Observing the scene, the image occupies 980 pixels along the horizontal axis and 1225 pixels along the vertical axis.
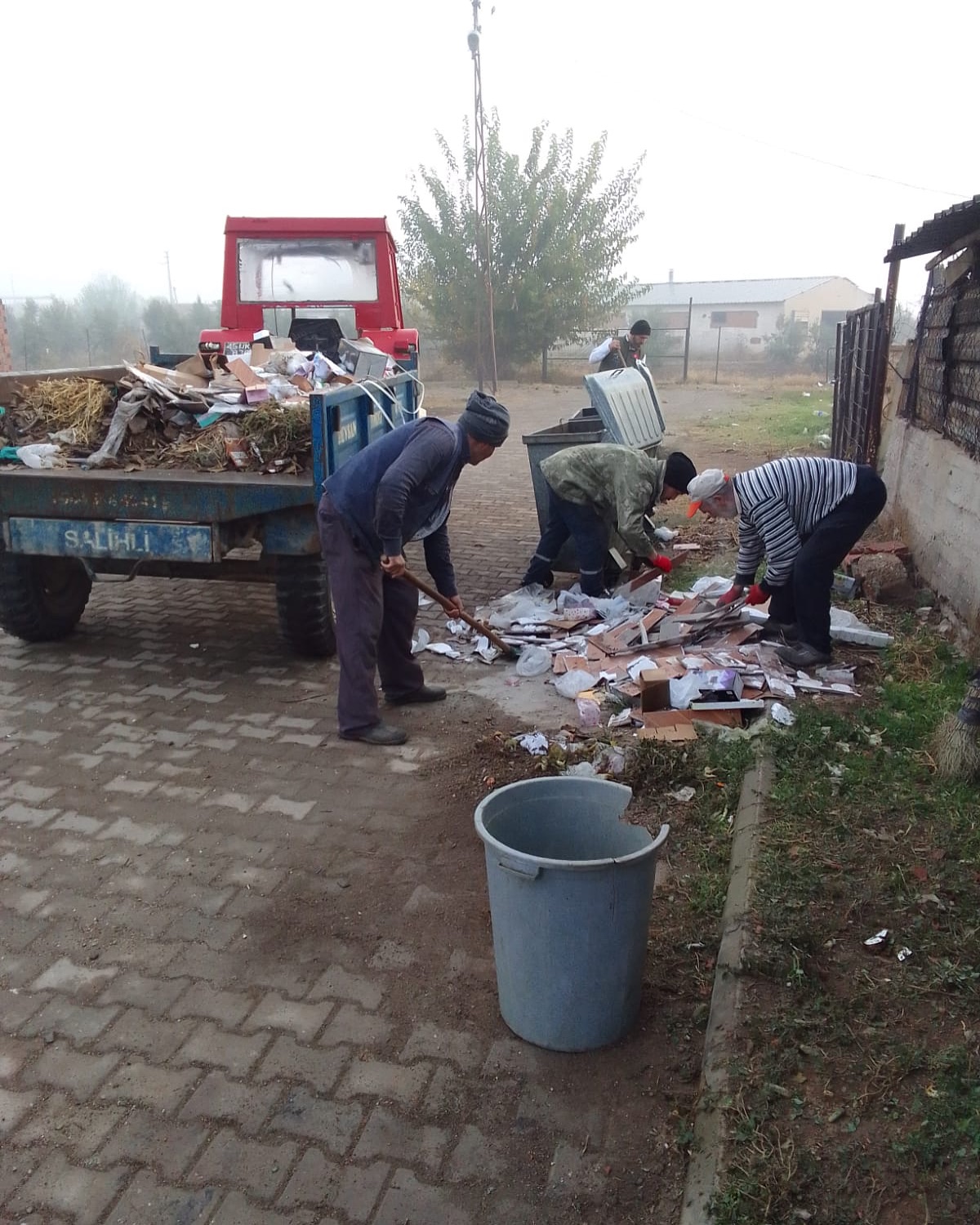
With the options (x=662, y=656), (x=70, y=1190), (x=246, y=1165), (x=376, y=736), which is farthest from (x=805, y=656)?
(x=70, y=1190)

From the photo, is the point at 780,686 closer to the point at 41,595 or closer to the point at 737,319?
the point at 41,595

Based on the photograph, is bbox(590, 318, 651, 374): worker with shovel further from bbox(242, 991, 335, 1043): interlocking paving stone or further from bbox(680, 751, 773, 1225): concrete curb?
bbox(242, 991, 335, 1043): interlocking paving stone

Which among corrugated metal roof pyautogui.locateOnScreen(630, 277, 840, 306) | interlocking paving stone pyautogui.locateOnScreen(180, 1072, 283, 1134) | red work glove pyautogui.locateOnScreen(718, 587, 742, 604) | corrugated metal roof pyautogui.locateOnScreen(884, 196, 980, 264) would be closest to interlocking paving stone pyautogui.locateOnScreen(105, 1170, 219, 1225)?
interlocking paving stone pyautogui.locateOnScreen(180, 1072, 283, 1134)

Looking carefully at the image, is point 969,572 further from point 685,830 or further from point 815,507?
point 685,830

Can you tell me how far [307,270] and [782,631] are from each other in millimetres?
4945

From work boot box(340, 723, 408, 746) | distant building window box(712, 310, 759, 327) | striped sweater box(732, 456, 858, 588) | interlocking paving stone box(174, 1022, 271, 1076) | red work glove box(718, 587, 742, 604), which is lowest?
interlocking paving stone box(174, 1022, 271, 1076)

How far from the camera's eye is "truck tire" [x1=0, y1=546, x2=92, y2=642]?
5266mm

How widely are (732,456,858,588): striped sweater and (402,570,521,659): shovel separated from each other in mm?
1503

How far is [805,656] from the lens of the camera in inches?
197

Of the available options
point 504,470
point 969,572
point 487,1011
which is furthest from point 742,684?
point 504,470

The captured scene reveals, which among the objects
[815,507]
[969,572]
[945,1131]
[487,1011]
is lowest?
[487,1011]

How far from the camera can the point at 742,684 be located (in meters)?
4.75

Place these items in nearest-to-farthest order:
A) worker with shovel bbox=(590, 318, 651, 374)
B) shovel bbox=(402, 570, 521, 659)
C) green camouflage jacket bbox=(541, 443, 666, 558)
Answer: shovel bbox=(402, 570, 521, 659) < green camouflage jacket bbox=(541, 443, 666, 558) < worker with shovel bbox=(590, 318, 651, 374)

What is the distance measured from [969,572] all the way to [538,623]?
8.17ft
